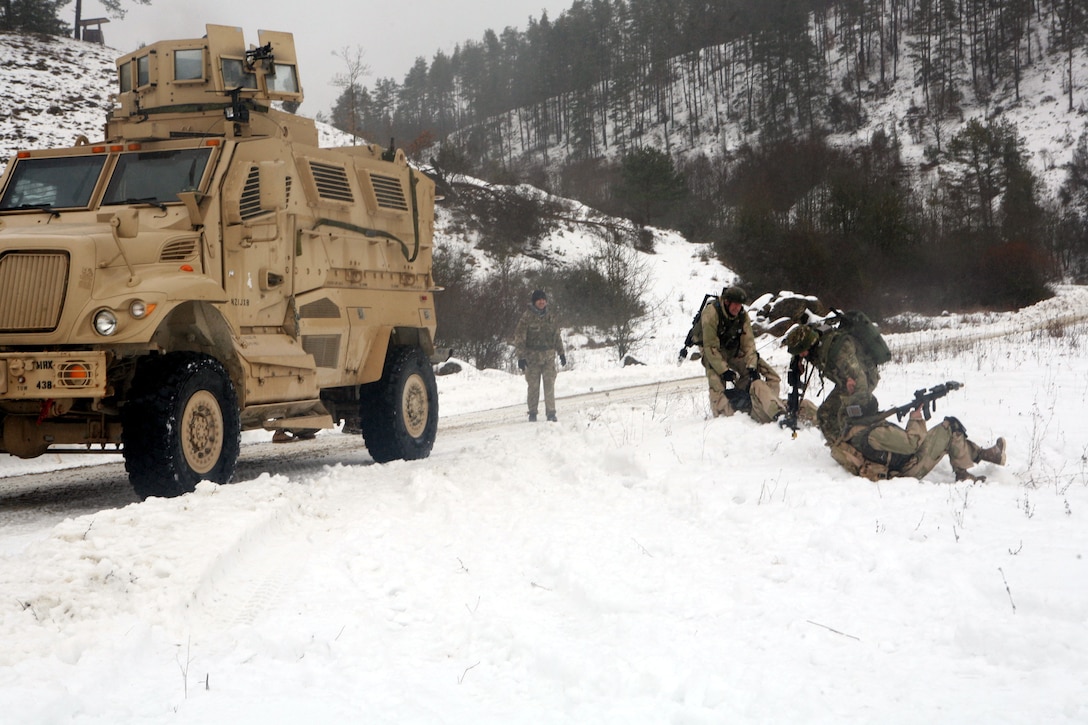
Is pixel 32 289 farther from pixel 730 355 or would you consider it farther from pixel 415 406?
pixel 730 355

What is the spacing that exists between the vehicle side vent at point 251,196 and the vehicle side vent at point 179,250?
61 centimetres

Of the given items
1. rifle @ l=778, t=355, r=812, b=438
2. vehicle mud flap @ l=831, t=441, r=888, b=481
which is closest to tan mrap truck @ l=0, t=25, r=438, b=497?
rifle @ l=778, t=355, r=812, b=438

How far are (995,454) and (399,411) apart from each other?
5.40 metres

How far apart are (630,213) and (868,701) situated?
48052 millimetres

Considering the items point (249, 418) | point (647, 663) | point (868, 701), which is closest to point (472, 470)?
point (249, 418)

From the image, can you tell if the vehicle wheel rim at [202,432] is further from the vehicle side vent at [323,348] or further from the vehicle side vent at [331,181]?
the vehicle side vent at [331,181]

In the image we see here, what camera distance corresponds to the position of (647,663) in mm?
3730

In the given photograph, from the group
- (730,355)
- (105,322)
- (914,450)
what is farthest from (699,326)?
(105,322)

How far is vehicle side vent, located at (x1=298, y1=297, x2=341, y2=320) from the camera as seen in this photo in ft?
27.7

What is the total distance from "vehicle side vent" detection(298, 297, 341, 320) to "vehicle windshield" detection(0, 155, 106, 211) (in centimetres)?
190

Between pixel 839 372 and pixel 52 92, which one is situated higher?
pixel 52 92

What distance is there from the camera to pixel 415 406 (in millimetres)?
9984

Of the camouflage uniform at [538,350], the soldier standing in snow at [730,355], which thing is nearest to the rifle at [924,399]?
the soldier standing in snow at [730,355]

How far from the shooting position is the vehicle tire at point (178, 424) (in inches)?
253
